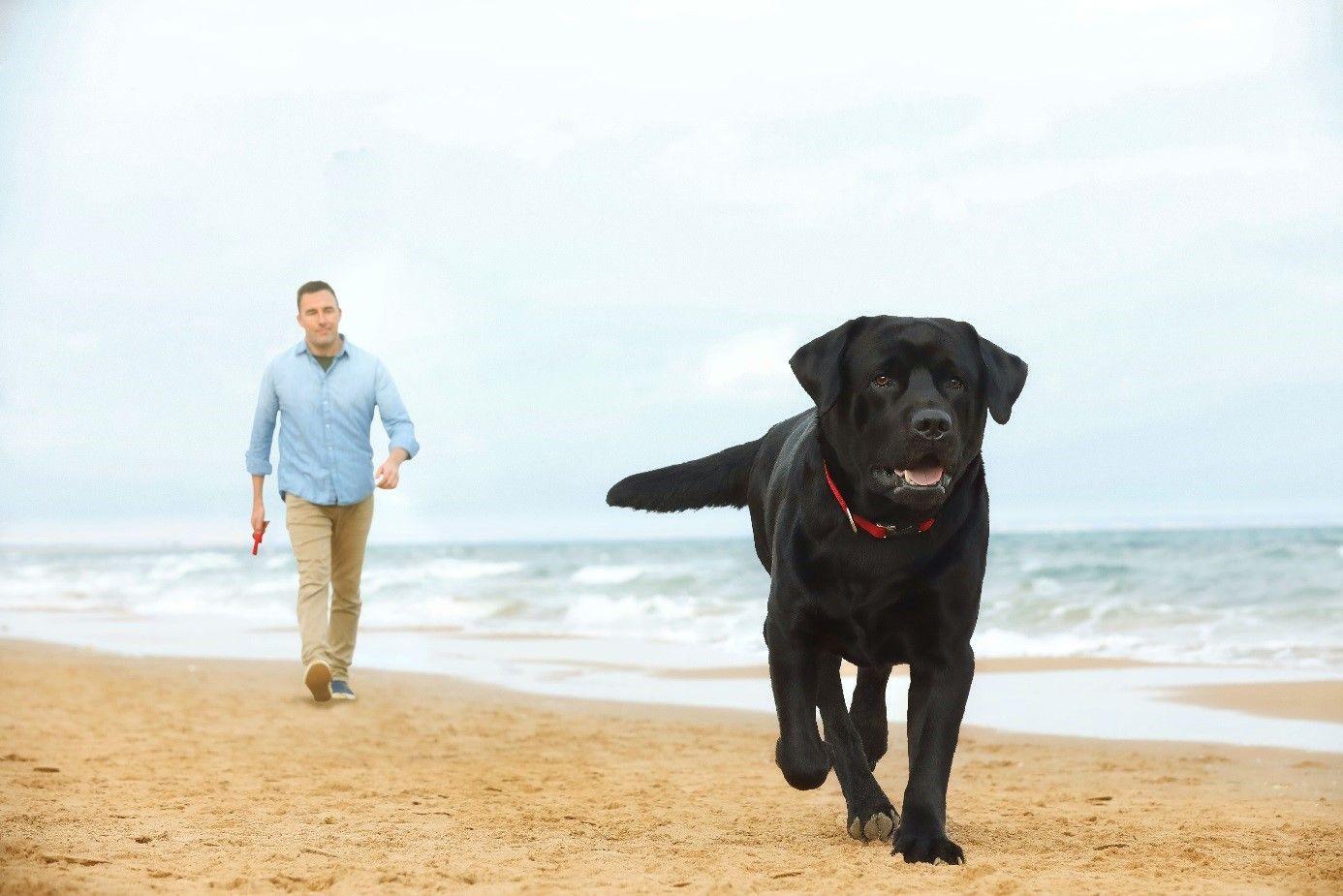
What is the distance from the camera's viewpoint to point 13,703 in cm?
780

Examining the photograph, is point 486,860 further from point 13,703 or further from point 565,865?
point 13,703

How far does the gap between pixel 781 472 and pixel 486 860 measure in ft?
4.85

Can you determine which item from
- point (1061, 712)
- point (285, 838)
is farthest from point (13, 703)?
point (1061, 712)

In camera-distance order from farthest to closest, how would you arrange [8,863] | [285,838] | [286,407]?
[286,407], [285,838], [8,863]

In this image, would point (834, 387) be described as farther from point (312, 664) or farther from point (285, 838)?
point (312, 664)

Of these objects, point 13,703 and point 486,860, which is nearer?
point 486,860

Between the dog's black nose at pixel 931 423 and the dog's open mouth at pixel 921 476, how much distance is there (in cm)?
9

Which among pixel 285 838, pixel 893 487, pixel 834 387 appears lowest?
→ pixel 285 838

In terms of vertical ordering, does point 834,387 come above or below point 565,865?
above

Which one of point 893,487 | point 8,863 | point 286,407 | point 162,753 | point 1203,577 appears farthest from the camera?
point 1203,577

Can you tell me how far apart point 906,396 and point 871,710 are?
50.5 inches

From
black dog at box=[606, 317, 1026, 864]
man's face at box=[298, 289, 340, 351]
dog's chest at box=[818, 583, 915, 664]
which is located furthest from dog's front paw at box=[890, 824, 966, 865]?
man's face at box=[298, 289, 340, 351]

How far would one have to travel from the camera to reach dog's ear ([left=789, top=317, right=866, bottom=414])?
3795 millimetres

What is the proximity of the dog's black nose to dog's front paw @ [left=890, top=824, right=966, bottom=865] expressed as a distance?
1027 mm
